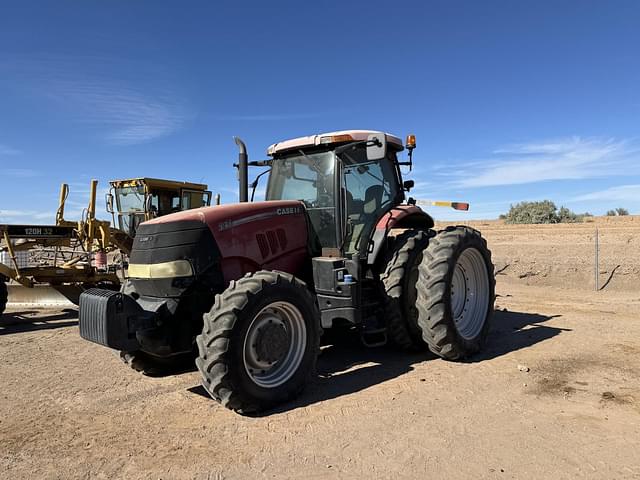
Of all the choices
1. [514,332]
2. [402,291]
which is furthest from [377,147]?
[514,332]

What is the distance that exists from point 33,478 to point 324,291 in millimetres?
2778

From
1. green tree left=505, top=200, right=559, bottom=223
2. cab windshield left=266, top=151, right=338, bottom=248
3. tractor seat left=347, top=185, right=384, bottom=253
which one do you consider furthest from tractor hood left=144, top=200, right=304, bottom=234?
green tree left=505, top=200, right=559, bottom=223

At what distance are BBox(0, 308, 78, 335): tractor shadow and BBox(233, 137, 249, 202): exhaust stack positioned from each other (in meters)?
4.34

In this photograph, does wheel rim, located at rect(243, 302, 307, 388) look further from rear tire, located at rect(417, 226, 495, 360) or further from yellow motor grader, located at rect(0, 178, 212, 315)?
yellow motor grader, located at rect(0, 178, 212, 315)

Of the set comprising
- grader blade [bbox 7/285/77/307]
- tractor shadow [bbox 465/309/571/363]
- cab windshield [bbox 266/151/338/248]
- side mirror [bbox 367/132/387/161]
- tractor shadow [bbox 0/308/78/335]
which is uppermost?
side mirror [bbox 367/132/387/161]

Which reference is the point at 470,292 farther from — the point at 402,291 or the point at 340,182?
the point at 340,182

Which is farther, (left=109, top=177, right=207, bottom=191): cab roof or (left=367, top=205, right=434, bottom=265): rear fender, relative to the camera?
(left=109, top=177, right=207, bottom=191): cab roof

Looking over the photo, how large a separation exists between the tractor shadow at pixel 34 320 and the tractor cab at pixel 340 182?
16.1ft

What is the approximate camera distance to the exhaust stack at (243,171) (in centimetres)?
538

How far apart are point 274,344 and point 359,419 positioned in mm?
897

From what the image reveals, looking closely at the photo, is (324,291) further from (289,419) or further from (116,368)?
(116,368)

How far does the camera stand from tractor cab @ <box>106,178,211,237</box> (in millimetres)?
12867

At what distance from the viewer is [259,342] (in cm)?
386

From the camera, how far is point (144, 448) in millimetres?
3240
